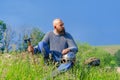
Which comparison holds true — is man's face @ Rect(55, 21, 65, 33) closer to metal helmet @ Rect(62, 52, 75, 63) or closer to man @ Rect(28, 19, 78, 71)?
man @ Rect(28, 19, 78, 71)

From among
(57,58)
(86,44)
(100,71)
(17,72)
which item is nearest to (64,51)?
(57,58)

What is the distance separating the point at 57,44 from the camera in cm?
945

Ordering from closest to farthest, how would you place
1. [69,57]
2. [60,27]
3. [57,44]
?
[69,57] < [60,27] < [57,44]

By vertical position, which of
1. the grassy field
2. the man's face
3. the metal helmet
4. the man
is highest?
the man's face

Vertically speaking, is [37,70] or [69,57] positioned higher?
[69,57]

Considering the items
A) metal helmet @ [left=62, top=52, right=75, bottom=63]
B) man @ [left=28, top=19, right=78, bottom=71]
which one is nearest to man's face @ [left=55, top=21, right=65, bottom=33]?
man @ [left=28, top=19, right=78, bottom=71]

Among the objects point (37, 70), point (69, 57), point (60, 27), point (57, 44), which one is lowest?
point (37, 70)

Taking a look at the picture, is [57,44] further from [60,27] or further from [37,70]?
[37,70]

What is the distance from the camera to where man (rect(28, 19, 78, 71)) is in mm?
9125

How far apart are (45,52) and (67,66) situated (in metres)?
0.69

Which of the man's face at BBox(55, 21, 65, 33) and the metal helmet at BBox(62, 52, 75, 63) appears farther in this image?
the man's face at BBox(55, 21, 65, 33)

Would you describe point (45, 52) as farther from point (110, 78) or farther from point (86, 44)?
point (86, 44)

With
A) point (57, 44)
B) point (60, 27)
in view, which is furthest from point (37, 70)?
point (57, 44)

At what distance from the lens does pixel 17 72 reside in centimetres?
704
